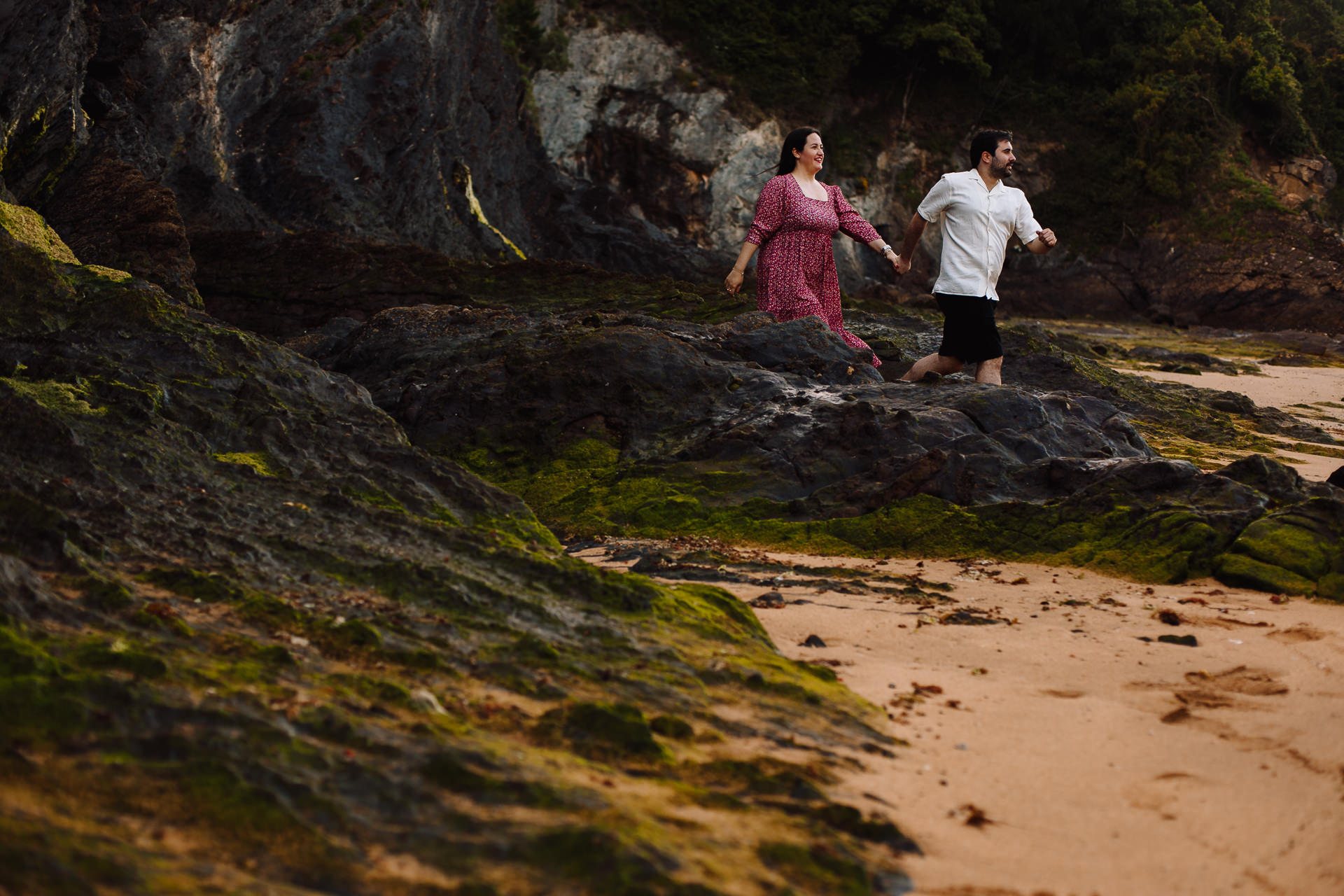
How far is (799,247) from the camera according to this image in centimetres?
831

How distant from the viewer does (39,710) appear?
2059 millimetres

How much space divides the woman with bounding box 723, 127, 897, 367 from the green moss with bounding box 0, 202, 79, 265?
429cm

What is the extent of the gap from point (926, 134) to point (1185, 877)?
131ft

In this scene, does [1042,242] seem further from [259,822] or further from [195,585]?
[259,822]

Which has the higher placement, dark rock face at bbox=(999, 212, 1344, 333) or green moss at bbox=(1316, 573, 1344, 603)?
dark rock face at bbox=(999, 212, 1344, 333)

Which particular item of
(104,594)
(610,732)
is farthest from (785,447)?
(104,594)

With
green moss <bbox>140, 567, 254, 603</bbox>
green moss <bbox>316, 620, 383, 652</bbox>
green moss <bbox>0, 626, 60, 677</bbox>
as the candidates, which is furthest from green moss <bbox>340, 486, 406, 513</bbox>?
green moss <bbox>0, 626, 60, 677</bbox>

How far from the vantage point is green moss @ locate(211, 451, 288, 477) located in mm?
4129

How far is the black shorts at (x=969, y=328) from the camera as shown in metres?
7.16

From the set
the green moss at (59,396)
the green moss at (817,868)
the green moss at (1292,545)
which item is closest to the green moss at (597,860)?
the green moss at (817,868)

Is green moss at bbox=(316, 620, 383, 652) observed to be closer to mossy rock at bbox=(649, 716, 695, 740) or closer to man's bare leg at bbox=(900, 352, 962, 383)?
mossy rock at bbox=(649, 716, 695, 740)

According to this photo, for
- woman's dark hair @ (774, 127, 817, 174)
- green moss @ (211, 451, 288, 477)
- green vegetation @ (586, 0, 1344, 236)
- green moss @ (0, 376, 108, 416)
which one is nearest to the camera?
green moss @ (0, 376, 108, 416)

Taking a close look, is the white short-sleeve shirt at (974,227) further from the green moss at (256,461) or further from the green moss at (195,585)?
the green moss at (195,585)

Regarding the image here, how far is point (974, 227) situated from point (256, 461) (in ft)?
15.7
